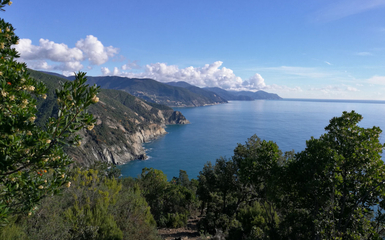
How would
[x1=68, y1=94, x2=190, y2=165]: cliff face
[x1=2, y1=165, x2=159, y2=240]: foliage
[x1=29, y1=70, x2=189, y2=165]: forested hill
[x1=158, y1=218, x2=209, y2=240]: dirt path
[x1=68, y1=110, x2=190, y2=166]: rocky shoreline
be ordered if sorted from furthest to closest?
[x1=29, y1=70, x2=189, y2=165]: forested hill < [x1=68, y1=94, x2=190, y2=165]: cliff face < [x1=68, y1=110, x2=190, y2=166]: rocky shoreline < [x1=158, y1=218, x2=209, y2=240]: dirt path < [x1=2, y1=165, x2=159, y2=240]: foliage

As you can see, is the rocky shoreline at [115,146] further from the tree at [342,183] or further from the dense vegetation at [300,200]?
the tree at [342,183]

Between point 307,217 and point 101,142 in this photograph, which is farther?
point 101,142

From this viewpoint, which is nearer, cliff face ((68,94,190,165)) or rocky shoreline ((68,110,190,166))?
rocky shoreline ((68,110,190,166))

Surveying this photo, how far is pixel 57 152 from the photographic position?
3748mm

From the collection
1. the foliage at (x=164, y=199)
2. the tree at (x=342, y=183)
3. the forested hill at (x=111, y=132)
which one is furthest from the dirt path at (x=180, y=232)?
the forested hill at (x=111, y=132)

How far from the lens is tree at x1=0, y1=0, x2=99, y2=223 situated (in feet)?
11.3

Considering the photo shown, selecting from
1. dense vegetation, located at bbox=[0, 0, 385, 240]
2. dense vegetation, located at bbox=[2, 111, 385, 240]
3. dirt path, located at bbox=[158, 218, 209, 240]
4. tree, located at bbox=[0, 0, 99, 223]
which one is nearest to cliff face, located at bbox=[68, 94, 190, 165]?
dirt path, located at bbox=[158, 218, 209, 240]

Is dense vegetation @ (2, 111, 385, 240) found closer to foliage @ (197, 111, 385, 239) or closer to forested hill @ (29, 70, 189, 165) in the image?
foliage @ (197, 111, 385, 239)

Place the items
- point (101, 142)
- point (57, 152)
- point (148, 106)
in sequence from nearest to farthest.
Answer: point (57, 152) → point (101, 142) → point (148, 106)

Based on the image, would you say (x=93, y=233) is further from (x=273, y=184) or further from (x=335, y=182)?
(x=335, y=182)

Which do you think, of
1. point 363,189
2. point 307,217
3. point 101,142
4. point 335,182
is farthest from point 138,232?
point 101,142

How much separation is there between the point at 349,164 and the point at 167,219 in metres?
14.8

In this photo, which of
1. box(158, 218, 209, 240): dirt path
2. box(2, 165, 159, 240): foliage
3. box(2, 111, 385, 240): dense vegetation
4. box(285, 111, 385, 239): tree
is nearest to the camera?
box(285, 111, 385, 239): tree

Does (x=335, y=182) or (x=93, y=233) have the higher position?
(x=335, y=182)
